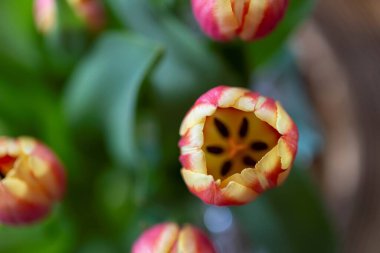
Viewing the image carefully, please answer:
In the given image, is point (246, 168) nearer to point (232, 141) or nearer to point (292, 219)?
point (232, 141)

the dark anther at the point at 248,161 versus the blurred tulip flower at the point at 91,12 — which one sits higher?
the blurred tulip flower at the point at 91,12

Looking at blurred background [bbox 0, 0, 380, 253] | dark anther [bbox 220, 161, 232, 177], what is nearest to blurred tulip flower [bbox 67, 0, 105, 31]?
blurred background [bbox 0, 0, 380, 253]

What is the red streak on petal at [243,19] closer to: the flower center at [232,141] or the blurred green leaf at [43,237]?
the flower center at [232,141]

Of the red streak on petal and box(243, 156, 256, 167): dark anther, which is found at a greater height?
the red streak on petal

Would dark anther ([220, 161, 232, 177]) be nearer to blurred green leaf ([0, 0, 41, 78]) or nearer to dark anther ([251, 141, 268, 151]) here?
dark anther ([251, 141, 268, 151])

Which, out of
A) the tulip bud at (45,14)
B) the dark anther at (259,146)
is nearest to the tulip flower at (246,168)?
the dark anther at (259,146)

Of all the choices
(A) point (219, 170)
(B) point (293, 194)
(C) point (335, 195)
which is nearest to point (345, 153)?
(C) point (335, 195)
